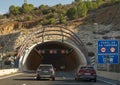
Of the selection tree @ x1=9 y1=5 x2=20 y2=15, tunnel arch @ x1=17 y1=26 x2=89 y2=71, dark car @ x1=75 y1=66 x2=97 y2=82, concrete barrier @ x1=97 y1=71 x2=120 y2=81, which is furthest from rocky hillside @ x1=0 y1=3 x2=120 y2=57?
dark car @ x1=75 y1=66 x2=97 y2=82

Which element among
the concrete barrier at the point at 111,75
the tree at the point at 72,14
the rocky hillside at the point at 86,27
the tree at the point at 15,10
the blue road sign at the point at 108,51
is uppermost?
the tree at the point at 15,10

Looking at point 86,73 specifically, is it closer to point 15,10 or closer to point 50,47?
point 50,47

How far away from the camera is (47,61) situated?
10925 centimetres

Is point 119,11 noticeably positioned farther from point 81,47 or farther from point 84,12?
point 81,47

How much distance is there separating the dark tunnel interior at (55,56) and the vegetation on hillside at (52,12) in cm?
973

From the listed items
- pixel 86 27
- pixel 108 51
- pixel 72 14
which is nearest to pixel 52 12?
pixel 72 14

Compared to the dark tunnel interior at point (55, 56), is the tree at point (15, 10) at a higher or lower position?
higher

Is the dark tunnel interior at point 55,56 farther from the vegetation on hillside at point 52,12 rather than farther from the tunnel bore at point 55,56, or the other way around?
the vegetation on hillside at point 52,12

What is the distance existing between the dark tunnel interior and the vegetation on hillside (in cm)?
973

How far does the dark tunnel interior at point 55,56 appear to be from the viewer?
9488cm

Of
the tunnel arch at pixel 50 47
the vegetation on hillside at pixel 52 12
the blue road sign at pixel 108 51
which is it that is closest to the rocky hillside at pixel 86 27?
the vegetation on hillside at pixel 52 12

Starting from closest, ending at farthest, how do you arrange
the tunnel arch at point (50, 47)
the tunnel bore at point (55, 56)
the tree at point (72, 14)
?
the tunnel arch at point (50, 47) < the tunnel bore at point (55, 56) < the tree at point (72, 14)

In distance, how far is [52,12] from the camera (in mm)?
132375

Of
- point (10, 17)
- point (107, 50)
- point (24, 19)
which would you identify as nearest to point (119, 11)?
point (24, 19)
